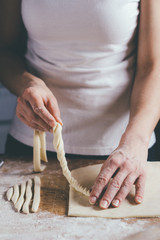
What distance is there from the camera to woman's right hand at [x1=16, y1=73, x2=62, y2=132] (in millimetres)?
935

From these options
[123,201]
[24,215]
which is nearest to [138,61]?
[123,201]

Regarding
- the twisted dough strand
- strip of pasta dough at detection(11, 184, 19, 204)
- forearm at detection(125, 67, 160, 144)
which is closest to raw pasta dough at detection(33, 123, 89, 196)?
the twisted dough strand

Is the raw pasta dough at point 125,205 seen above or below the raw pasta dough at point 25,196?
above

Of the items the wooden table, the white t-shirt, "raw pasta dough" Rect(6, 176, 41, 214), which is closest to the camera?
the wooden table

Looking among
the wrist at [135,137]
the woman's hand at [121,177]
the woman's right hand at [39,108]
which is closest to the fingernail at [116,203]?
the woman's hand at [121,177]

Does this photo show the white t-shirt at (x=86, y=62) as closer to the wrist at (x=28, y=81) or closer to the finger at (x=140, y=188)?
the wrist at (x=28, y=81)

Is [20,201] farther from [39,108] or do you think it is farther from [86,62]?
[86,62]

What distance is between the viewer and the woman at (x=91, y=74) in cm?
97

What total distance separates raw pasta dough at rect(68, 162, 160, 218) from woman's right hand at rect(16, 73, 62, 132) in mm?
215

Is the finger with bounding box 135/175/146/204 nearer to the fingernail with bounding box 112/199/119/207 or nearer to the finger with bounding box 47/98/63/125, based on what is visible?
the fingernail with bounding box 112/199/119/207

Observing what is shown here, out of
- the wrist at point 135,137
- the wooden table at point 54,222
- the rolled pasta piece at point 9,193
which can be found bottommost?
the rolled pasta piece at point 9,193

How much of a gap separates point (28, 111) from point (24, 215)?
A: 12.5 inches

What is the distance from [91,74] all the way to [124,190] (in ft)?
1.39

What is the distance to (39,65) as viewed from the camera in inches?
44.9
